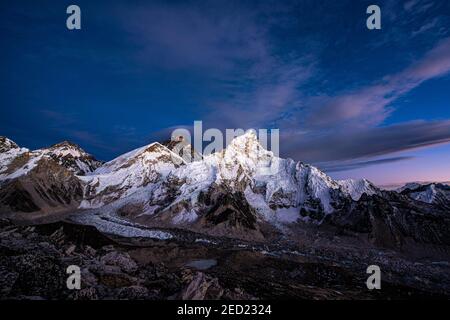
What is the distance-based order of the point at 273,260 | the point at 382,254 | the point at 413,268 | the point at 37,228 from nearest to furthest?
the point at 37,228 < the point at 273,260 < the point at 413,268 < the point at 382,254

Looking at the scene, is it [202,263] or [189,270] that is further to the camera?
[202,263]

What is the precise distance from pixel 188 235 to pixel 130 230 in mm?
32353

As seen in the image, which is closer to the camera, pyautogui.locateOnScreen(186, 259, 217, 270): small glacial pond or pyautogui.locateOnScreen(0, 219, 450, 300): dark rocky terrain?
pyautogui.locateOnScreen(0, 219, 450, 300): dark rocky terrain

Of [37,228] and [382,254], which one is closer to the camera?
[37,228]

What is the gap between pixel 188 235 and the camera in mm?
193250

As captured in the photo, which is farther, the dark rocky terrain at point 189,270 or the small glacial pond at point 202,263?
the small glacial pond at point 202,263

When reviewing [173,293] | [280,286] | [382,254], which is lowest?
[382,254]

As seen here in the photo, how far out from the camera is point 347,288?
89.2m

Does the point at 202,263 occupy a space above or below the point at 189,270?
below

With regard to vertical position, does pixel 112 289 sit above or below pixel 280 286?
above
